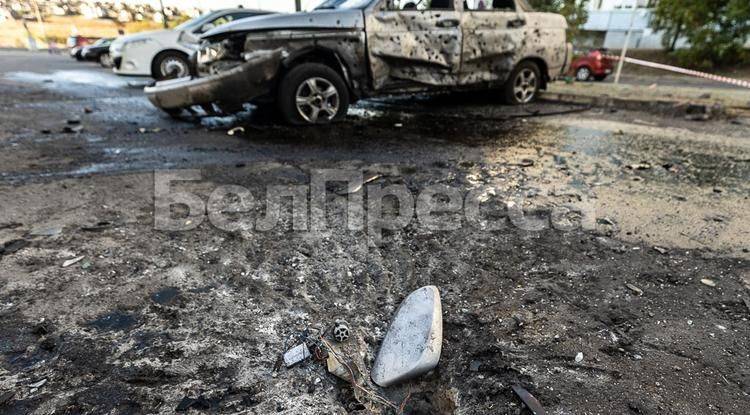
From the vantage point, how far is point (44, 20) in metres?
41.6

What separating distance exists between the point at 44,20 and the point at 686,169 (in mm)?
55131

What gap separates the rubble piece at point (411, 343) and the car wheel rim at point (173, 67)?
27.5 ft

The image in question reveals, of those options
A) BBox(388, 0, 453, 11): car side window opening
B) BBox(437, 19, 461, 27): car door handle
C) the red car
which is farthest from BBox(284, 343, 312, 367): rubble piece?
the red car

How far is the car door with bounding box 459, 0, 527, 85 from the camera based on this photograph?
19.1 feet

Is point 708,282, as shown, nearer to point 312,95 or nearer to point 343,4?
point 312,95

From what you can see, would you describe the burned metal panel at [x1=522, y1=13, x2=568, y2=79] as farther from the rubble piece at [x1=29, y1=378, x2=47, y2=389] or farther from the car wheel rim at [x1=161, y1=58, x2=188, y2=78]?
the rubble piece at [x1=29, y1=378, x2=47, y2=389]

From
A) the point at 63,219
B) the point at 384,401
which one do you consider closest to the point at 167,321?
the point at 384,401

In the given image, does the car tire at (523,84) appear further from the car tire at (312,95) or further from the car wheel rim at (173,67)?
the car wheel rim at (173,67)

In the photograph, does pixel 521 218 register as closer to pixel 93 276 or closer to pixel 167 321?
pixel 167 321

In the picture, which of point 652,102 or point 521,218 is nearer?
point 521,218

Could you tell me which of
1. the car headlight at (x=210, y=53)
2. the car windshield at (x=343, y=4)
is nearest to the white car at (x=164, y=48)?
the car windshield at (x=343, y=4)

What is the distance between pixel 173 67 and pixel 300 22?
199 inches

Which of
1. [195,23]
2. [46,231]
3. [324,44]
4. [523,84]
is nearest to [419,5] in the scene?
[324,44]

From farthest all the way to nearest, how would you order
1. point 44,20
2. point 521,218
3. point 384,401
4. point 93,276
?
point 44,20 < point 521,218 < point 93,276 < point 384,401
